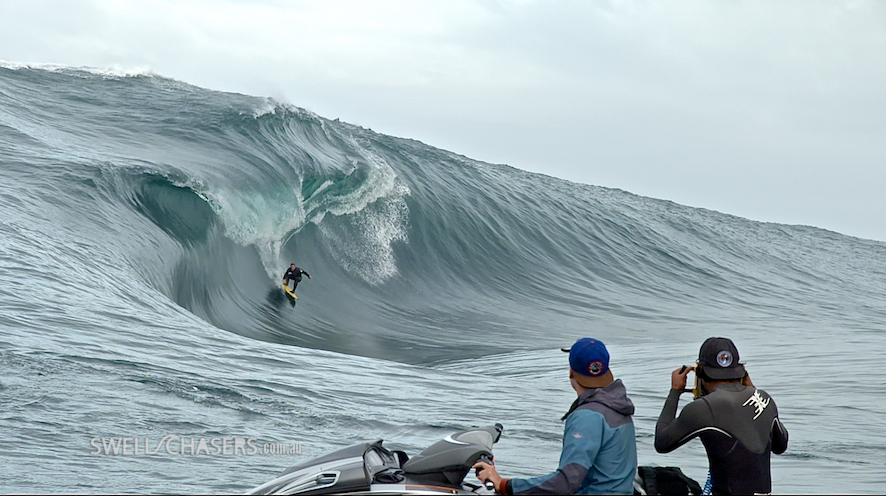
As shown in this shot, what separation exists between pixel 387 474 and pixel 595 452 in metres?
0.83

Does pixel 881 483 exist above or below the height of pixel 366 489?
below

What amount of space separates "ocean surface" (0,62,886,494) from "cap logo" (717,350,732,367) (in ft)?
7.48

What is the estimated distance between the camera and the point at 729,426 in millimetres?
3318

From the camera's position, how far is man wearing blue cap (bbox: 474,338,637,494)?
9.75 ft

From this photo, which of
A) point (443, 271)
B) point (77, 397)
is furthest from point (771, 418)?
point (443, 271)

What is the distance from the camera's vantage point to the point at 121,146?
17.3 metres

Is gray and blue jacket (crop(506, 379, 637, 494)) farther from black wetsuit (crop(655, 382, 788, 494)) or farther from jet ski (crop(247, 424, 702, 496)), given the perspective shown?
black wetsuit (crop(655, 382, 788, 494))

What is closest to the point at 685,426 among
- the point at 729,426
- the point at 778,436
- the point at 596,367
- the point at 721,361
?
the point at 729,426

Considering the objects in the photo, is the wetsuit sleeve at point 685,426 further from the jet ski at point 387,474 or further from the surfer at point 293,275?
the surfer at point 293,275

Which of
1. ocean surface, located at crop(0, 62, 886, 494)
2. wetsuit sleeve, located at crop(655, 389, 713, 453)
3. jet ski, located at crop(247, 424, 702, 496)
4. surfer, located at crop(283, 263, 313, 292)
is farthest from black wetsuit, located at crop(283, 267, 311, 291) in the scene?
wetsuit sleeve, located at crop(655, 389, 713, 453)

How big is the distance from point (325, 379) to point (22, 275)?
4.04 metres

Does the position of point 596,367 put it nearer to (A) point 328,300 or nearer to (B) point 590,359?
(B) point 590,359

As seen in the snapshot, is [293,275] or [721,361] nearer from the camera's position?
[721,361]

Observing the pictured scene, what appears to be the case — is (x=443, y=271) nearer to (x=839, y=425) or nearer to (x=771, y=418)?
(x=839, y=425)
